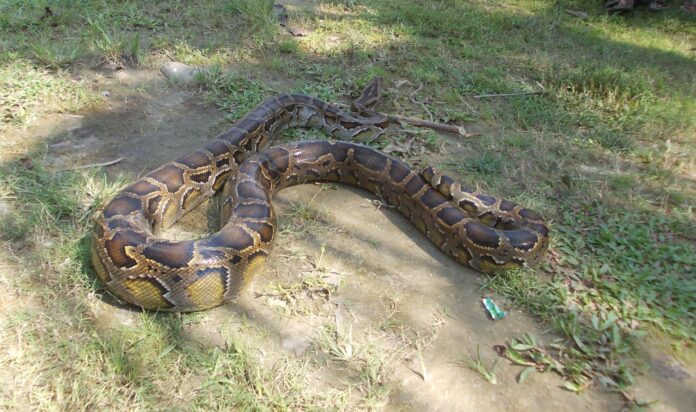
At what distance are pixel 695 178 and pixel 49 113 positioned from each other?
31.3ft

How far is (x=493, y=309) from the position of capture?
441 centimetres

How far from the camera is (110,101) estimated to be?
7043mm

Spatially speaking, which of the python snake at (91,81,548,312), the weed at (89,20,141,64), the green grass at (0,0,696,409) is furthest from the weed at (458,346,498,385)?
the weed at (89,20,141,64)

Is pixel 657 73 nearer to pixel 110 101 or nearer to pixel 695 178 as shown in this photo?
pixel 695 178

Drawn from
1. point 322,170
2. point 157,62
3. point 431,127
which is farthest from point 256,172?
point 157,62

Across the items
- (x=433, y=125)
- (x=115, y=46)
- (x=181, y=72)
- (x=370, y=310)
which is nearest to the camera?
(x=370, y=310)

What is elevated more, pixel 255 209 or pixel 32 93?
pixel 32 93

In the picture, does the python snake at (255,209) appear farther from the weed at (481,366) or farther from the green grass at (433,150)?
the weed at (481,366)

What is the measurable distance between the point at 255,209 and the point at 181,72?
13.6ft

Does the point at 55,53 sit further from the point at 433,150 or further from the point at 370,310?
the point at 370,310

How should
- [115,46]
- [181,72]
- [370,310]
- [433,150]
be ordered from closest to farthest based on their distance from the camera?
[370,310]
[433,150]
[181,72]
[115,46]

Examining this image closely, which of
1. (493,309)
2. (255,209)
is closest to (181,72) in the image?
(255,209)

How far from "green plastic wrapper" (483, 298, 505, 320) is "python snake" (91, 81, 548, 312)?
0.47m

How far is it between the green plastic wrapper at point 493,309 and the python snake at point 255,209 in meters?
0.47
